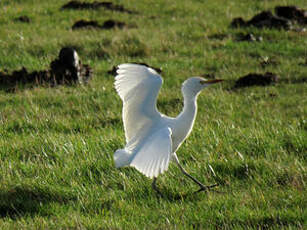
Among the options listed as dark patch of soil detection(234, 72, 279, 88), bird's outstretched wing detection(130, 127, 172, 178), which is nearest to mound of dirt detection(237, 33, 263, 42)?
dark patch of soil detection(234, 72, 279, 88)

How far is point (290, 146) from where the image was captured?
6.71m

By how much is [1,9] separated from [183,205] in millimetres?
12225

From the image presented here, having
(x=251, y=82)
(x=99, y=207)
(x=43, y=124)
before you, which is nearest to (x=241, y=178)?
(x=99, y=207)

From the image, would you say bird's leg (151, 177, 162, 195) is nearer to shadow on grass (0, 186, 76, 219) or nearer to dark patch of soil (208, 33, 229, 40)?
shadow on grass (0, 186, 76, 219)

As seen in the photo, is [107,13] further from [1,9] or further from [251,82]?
[251,82]

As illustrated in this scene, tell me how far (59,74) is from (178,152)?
4.23 metres

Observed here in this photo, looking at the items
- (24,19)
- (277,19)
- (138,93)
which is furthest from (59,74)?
(277,19)

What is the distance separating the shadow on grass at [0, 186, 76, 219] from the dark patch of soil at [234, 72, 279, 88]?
559cm

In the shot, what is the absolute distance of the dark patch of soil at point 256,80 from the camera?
34.0 ft

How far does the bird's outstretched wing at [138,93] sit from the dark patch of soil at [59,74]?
4.41 m

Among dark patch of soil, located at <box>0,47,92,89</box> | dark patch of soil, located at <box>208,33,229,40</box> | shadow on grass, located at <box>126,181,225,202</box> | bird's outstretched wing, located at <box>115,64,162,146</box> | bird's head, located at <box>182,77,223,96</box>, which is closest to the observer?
shadow on grass, located at <box>126,181,225,202</box>

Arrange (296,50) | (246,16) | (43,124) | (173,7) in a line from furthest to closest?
(173,7), (246,16), (296,50), (43,124)

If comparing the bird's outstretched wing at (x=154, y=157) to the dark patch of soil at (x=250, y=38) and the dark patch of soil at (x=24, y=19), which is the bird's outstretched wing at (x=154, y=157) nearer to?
the dark patch of soil at (x=250, y=38)

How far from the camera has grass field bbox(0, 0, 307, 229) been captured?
511 centimetres
